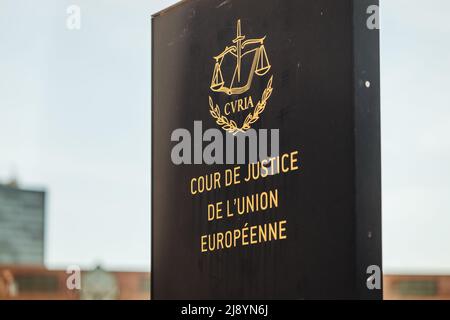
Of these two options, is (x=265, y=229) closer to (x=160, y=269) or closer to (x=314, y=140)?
(x=314, y=140)

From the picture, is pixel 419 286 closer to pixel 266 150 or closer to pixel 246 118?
pixel 246 118

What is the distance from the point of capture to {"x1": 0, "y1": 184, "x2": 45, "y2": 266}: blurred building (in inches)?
798

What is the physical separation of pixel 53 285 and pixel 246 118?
24.3 ft

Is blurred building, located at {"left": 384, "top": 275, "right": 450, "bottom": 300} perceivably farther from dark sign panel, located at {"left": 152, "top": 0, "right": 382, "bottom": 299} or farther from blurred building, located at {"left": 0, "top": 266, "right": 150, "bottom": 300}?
dark sign panel, located at {"left": 152, "top": 0, "right": 382, "bottom": 299}

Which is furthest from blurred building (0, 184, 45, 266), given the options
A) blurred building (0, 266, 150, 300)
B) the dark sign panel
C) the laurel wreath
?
the laurel wreath

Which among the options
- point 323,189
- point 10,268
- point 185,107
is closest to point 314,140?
point 323,189

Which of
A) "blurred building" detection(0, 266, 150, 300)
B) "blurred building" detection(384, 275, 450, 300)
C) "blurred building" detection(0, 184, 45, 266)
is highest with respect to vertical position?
"blurred building" detection(0, 184, 45, 266)

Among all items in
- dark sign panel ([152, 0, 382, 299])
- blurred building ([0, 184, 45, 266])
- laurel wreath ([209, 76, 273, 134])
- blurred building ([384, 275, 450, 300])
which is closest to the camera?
dark sign panel ([152, 0, 382, 299])

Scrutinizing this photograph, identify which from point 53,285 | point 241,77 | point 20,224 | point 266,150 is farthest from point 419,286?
point 266,150

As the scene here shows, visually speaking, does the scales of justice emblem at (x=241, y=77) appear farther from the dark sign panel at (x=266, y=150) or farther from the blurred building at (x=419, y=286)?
the blurred building at (x=419, y=286)

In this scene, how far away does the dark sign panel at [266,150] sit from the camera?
14.7 ft

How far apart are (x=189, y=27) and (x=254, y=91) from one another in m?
0.79

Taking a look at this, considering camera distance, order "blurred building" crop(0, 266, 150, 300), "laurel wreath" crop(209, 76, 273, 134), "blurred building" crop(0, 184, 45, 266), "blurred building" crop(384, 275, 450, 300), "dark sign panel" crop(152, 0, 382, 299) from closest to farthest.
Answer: "dark sign panel" crop(152, 0, 382, 299) → "laurel wreath" crop(209, 76, 273, 134) → "blurred building" crop(0, 266, 150, 300) → "blurred building" crop(384, 275, 450, 300) → "blurred building" crop(0, 184, 45, 266)

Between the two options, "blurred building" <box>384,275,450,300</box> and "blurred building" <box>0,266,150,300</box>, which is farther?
"blurred building" <box>384,275,450,300</box>
